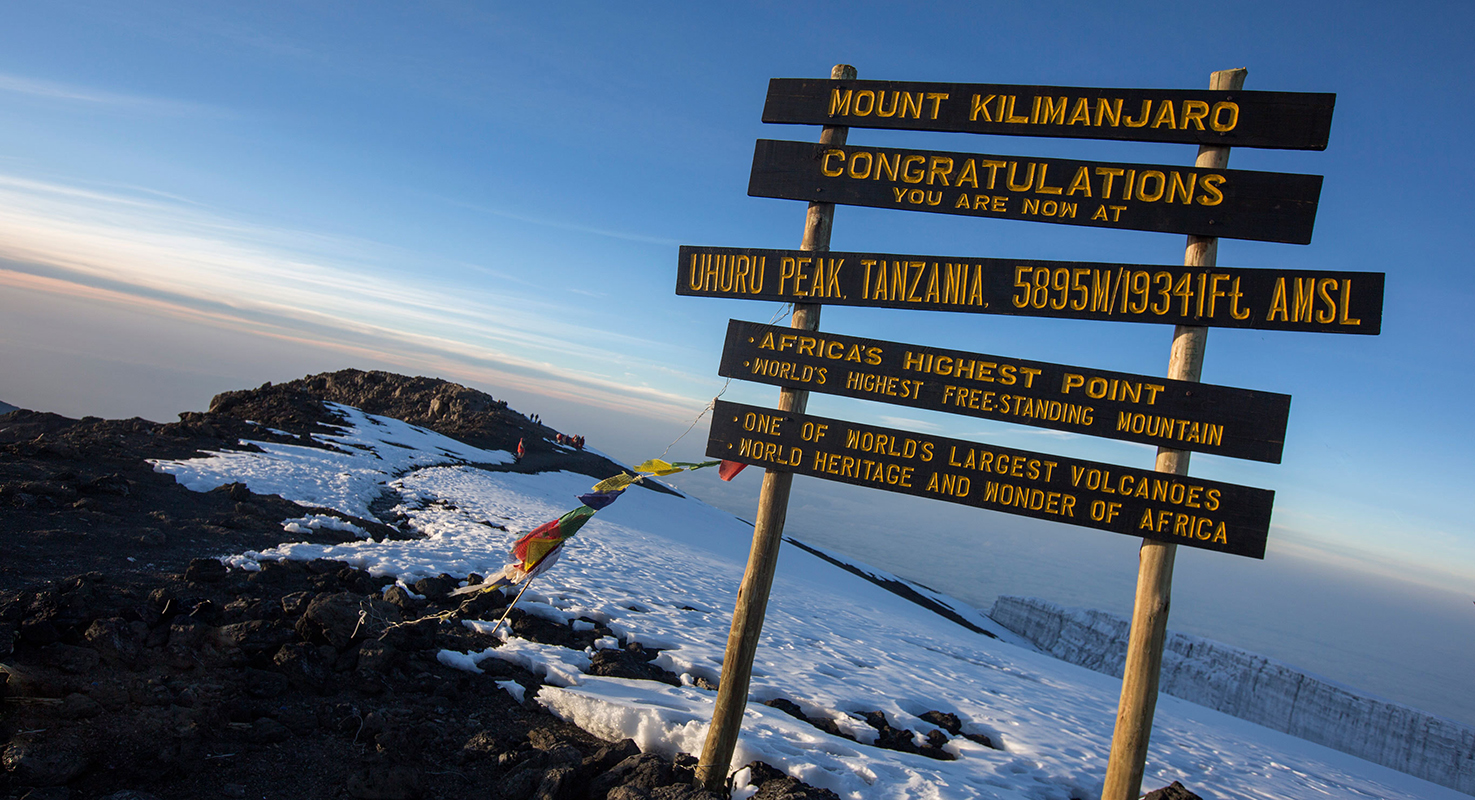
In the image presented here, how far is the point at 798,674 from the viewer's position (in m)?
8.23

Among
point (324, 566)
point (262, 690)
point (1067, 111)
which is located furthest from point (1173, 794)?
point (324, 566)

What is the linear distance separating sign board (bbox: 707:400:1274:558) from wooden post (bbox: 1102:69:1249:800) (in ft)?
0.51

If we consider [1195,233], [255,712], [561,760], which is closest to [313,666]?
[255,712]

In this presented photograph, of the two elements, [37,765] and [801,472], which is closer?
[37,765]

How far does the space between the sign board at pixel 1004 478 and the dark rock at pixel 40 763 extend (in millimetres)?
4223

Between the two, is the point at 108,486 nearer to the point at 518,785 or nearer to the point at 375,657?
the point at 375,657

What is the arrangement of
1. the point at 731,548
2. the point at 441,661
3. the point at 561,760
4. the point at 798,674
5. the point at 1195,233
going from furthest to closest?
the point at 731,548
the point at 798,674
the point at 441,661
the point at 561,760
the point at 1195,233

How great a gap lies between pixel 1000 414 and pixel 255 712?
18.4 feet

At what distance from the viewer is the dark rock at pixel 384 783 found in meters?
3.98

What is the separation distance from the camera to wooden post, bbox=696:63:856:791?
470cm

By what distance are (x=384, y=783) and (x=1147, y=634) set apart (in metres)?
4.78

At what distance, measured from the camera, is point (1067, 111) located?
14.9ft

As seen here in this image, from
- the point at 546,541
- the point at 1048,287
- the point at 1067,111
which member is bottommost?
the point at 546,541

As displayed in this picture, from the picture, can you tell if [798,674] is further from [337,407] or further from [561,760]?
[337,407]
